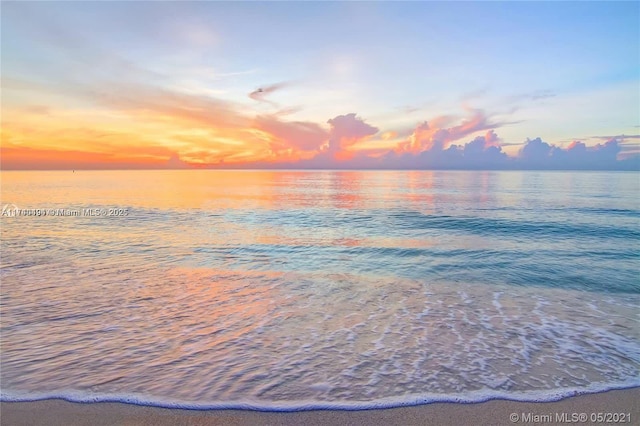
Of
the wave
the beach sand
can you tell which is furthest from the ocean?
the beach sand

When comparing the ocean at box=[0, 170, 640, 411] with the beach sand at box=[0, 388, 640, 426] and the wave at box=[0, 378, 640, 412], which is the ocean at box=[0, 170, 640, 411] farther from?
the beach sand at box=[0, 388, 640, 426]

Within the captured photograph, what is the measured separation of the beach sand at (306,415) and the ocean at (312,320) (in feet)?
0.57

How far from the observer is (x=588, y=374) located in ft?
20.0

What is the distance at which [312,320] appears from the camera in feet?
26.9

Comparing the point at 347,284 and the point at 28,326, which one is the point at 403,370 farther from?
the point at 28,326

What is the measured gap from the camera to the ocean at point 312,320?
18.4 feet

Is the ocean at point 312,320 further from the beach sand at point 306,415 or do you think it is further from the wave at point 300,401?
the beach sand at point 306,415

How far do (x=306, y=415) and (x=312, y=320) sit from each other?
131 inches

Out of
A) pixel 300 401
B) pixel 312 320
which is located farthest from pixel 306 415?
pixel 312 320

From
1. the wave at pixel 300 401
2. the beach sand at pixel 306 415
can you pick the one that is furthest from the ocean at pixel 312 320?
the beach sand at pixel 306 415

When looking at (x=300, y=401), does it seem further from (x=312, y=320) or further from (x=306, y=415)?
(x=312, y=320)

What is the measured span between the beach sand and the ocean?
173 millimetres

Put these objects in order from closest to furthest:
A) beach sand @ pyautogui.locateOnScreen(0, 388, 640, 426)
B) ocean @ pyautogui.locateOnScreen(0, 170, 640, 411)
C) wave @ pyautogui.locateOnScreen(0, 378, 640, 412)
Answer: beach sand @ pyautogui.locateOnScreen(0, 388, 640, 426) → wave @ pyautogui.locateOnScreen(0, 378, 640, 412) → ocean @ pyautogui.locateOnScreen(0, 170, 640, 411)

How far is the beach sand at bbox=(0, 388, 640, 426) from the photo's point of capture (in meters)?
4.76
